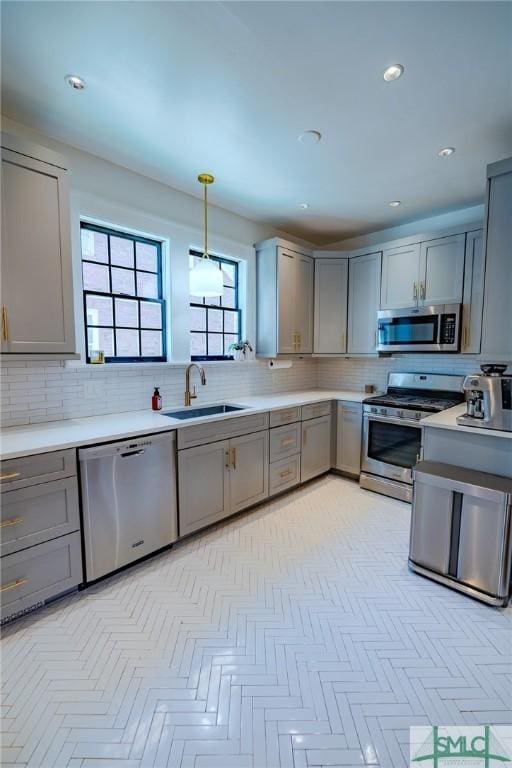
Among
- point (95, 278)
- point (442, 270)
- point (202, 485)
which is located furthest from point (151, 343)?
point (442, 270)

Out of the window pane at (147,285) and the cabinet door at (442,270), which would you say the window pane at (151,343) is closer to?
the window pane at (147,285)

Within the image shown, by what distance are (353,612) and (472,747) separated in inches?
26.8

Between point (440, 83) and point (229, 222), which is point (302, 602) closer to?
point (440, 83)

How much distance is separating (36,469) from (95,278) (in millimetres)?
1554

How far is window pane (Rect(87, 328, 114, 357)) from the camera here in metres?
2.56

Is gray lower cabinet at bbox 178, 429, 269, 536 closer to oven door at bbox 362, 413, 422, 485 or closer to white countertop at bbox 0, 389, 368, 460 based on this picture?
white countertop at bbox 0, 389, 368, 460

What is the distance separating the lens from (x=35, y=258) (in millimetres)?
1917

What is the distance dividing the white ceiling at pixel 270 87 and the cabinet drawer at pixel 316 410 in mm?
2101

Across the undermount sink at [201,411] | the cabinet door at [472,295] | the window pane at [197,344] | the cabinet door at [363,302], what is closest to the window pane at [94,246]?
the window pane at [197,344]

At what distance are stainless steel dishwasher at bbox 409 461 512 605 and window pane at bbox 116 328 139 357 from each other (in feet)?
7.87

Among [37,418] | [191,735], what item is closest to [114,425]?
[37,418]

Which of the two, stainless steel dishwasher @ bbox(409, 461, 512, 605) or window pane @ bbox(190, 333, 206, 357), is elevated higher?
window pane @ bbox(190, 333, 206, 357)

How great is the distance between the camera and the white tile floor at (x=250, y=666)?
1.23 m

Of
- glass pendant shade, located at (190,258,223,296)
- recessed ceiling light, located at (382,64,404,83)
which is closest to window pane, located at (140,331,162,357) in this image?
glass pendant shade, located at (190,258,223,296)
